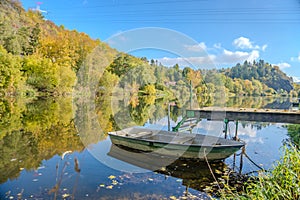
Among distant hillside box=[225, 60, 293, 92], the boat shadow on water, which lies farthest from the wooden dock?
distant hillside box=[225, 60, 293, 92]

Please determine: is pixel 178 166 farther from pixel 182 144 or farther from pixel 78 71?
pixel 78 71

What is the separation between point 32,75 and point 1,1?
6104cm

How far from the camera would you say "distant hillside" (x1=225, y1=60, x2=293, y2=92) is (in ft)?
276

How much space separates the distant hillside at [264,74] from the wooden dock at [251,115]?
234 ft

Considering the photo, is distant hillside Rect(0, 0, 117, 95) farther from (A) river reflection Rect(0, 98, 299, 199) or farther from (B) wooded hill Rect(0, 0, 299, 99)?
(A) river reflection Rect(0, 98, 299, 199)

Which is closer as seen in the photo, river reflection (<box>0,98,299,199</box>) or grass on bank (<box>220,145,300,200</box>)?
grass on bank (<box>220,145,300,200</box>)

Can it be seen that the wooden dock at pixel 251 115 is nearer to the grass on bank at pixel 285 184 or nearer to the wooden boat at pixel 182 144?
the wooden boat at pixel 182 144

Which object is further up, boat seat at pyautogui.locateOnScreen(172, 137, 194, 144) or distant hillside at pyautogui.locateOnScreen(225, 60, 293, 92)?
distant hillside at pyautogui.locateOnScreen(225, 60, 293, 92)

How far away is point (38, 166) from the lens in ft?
22.1

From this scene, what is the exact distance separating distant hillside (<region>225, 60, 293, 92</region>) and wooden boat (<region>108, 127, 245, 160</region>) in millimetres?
73584

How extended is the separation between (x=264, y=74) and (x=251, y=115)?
100563mm

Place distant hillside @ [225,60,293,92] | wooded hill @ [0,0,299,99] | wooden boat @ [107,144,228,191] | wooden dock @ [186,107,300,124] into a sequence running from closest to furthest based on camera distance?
wooden boat @ [107,144,228,191]
wooden dock @ [186,107,300,124]
wooded hill @ [0,0,299,99]
distant hillside @ [225,60,293,92]

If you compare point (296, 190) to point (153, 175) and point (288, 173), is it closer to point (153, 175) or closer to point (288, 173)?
point (288, 173)

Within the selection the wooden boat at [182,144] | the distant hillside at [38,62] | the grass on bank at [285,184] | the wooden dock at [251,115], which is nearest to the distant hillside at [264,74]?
the distant hillside at [38,62]
